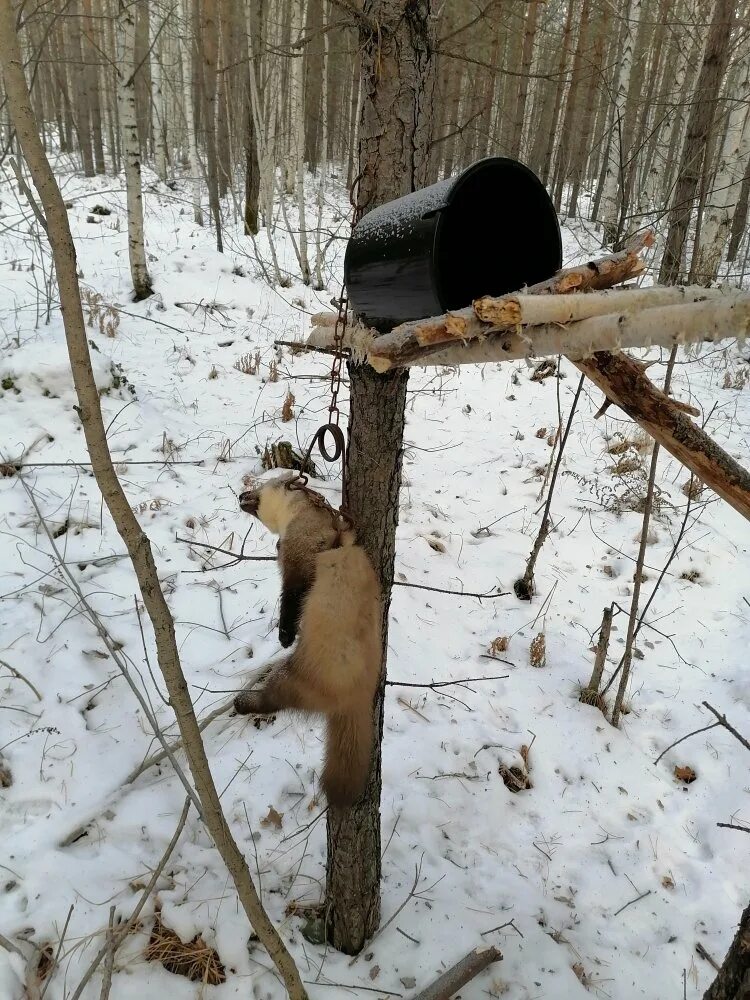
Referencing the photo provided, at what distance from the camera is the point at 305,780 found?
2.56 metres

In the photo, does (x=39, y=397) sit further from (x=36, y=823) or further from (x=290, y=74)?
(x=290, y=74)

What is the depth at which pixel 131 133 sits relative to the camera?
6465 millimetres

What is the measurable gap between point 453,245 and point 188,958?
7.64 feet

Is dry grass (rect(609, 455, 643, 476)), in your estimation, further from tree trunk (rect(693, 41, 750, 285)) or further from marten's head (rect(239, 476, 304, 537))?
marten's head (rect(239, 476, 304, 537))

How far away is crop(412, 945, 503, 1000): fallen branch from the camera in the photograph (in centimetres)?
185

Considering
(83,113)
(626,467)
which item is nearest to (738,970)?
(626,467)

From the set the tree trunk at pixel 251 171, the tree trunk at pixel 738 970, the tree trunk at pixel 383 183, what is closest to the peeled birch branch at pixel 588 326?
the tree trunk at pixel 383 183

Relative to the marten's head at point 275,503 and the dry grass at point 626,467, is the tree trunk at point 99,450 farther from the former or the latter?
the dry grass at point 626,467

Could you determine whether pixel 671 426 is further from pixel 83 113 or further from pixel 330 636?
pixel 83 113

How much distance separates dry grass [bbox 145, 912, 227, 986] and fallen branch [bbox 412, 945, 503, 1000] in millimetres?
665

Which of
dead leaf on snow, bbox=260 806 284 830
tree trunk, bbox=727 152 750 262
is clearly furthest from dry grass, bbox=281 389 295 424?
tree trunk, bbox=727 152 750 262

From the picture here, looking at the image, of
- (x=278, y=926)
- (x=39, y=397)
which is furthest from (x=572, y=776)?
(x=39, y=397)

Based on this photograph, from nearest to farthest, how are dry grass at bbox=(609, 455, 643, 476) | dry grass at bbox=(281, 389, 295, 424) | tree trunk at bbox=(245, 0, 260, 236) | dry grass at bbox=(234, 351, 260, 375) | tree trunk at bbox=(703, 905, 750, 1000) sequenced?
tree trunk at bbox=(703, 905, 750, 1000) < dry grass at bbox=(609, 455, 643, 476) < dry grass at bbox=(281, 389, 295, 424) < dry grass at bbox=(234, 351, 260, 375) < tree trunk at bbox=(245, 0, 260, 236)

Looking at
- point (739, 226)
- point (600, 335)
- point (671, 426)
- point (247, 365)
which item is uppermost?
point (600, 335)
